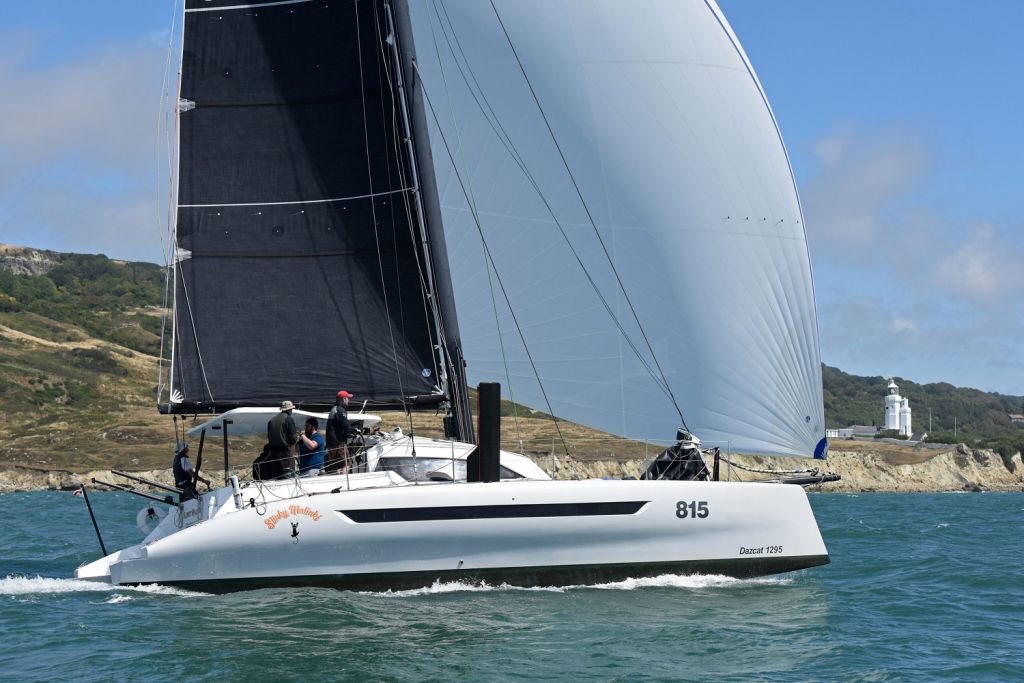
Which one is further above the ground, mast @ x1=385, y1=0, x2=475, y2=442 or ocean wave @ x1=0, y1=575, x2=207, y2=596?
mast @ x1=385, y1=0, x2=475, y2=442

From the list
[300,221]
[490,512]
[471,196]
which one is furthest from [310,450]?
[471,196]

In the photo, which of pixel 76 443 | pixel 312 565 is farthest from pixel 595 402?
pixel 76 443

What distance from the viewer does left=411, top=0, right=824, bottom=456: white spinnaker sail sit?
1586 centimetres

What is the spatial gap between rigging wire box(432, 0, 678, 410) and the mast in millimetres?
897

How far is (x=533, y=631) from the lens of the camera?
1211 cm

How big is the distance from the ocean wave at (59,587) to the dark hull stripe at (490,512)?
2.41 meters

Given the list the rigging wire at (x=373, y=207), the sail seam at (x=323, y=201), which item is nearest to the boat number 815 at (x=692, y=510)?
the rigging wire at (x=373, y=207)

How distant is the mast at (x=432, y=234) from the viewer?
53.5 ft

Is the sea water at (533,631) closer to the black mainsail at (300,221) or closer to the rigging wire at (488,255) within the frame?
the rigging wire at (488,255)

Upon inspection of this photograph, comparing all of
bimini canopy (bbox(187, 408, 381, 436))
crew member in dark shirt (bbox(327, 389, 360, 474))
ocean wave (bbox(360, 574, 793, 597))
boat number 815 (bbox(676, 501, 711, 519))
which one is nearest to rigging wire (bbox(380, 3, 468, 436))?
bimini canopy (bbox(187, 408, 381, 436))

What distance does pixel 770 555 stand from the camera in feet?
48.8

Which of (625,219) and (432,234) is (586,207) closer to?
(625,219)

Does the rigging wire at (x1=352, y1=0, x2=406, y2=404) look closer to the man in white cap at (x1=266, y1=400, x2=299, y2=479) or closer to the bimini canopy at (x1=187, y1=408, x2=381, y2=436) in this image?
the bimini canopy at (x1=187, y1=408, x2=381, y2=436)

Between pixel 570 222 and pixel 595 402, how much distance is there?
8.13ft
